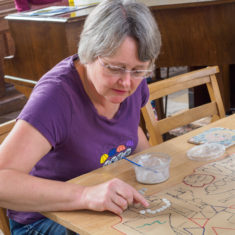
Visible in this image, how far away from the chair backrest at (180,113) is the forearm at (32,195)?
77 cm

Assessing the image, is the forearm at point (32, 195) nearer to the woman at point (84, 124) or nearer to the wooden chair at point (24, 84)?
the woman at point (84, 124)

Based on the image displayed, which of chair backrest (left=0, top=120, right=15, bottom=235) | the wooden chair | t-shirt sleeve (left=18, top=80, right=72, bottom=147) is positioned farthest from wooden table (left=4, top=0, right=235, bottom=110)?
t-shirt sleeve (left=18, top=80, right=72, bottom=147)

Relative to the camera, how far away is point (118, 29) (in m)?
1.35

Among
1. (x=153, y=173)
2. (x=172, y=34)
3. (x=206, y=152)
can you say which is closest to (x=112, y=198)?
(x=153, y=173)

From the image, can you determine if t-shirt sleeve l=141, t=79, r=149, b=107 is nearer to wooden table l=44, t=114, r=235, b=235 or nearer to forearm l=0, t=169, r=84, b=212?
wooden table l=44, t=114, r=235, b=235

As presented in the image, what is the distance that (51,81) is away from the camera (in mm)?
1500

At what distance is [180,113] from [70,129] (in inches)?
30.0

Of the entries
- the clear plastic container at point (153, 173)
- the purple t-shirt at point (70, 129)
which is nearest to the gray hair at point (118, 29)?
the purple t-shirt at point (70, 129)

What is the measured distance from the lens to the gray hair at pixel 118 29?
1.36 metres

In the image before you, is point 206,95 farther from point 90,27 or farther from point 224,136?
point 90,27

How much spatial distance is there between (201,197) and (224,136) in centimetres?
47

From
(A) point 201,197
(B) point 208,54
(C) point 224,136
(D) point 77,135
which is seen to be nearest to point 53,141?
(D) point 77,135

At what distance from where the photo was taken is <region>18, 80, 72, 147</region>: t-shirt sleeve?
137 centimetres

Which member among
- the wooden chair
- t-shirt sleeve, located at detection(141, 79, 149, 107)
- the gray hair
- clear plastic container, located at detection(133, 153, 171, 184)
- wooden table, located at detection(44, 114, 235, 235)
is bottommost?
the wooden chair
